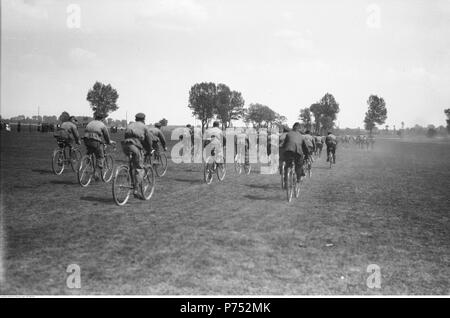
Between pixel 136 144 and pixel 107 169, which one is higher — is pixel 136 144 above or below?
above

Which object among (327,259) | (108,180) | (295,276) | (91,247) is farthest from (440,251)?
(108,180)

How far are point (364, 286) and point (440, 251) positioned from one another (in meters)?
2.41

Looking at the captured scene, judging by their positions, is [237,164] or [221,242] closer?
[221,242]

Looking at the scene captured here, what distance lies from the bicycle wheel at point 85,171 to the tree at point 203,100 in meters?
89.5

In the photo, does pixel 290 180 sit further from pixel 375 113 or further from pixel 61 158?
pixel 375 113

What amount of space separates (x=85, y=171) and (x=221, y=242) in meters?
7.27

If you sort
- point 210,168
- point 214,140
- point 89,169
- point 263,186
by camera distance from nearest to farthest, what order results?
point 89,169 → point 214,140 → point 263,186 → point 210,168

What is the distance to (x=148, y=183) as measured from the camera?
A: 32.4 feet

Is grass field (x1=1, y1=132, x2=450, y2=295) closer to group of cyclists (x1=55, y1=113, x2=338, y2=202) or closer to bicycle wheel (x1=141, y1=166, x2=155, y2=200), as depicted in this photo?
bicycle wheel (x1=141, y1=166, x2=155, y2=200)

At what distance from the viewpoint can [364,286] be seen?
439 cm

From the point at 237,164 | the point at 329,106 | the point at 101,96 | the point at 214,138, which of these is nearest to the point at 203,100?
the point at 101,96

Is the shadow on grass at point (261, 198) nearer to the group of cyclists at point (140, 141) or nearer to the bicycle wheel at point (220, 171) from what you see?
the group of cyclists at point (140, 141)

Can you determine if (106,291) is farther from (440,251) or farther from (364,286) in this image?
(440,251)

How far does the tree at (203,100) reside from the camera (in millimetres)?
100938
